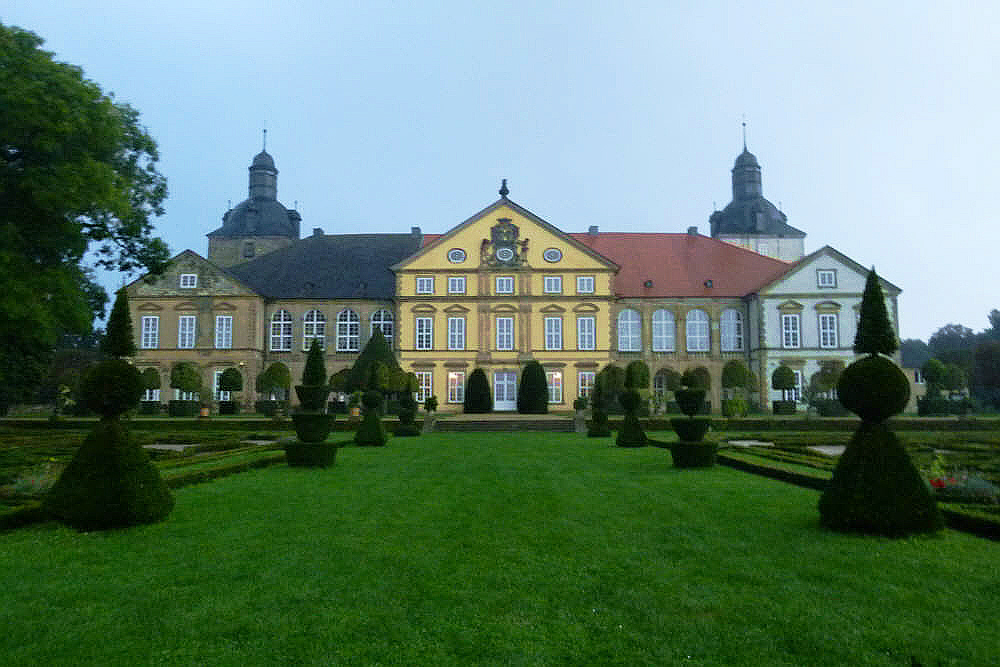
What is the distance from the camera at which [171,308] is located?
138ft

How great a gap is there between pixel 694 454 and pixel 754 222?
4801 centimetres

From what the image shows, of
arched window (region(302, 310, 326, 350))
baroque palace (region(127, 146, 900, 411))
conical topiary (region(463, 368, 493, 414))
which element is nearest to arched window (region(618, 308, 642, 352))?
baroque palace (region(127, 146, 900, 411))

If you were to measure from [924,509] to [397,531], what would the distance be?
19.3 ft

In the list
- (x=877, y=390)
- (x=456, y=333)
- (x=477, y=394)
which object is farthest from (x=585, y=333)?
(x=877, y=390)

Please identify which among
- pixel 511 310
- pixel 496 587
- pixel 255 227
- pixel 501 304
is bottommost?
pixel 496 587

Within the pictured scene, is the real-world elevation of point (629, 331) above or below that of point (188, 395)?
above

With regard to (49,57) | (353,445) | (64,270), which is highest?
(49,57)

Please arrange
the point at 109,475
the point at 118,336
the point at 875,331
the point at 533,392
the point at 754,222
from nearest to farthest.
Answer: the point at 109,475, the point at 875,331, the point at 118,336, the point at 533,392, the point at 754,222

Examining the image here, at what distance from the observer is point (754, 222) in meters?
58.1

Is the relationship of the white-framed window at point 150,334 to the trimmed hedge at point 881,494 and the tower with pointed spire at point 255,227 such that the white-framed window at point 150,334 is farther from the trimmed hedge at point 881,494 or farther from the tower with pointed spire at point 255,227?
the trimmed hedge at point 881,494

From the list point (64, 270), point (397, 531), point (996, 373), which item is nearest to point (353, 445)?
point (64, 270)

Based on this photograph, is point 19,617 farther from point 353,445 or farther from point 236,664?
point 353,445

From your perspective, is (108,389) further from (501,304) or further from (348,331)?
(348,331)

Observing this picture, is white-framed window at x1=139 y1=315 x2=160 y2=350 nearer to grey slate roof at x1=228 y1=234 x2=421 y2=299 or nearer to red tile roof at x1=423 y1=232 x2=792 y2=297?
grey slate roof at x1=228 y1=234 x2=421 y2=299
